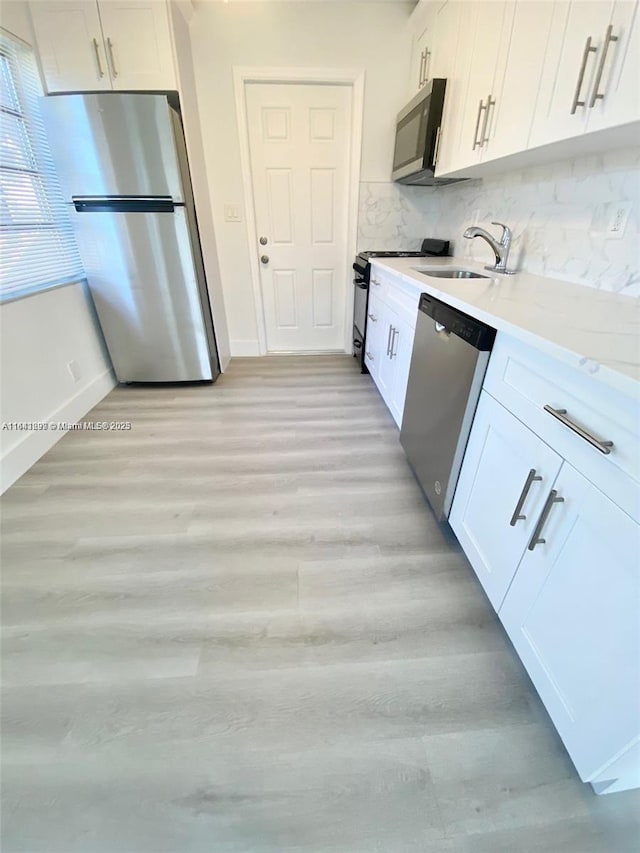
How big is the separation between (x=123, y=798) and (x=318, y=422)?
186 cm

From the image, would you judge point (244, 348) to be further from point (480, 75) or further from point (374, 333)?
point (480, 75)

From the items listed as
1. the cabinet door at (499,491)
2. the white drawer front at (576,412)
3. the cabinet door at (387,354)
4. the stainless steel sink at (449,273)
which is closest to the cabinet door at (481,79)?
the stainless steel sink at (449,273)

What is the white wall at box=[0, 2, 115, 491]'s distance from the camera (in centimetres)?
187

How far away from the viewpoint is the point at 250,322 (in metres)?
3.41

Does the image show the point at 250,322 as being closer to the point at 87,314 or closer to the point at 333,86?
the point at 87,314

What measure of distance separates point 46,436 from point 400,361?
215 cm

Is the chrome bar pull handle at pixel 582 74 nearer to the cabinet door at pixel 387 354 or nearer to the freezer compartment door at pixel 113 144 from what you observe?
the cabinet door at pixel 387 354

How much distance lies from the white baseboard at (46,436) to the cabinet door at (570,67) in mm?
2792

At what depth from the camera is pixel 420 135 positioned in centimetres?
224

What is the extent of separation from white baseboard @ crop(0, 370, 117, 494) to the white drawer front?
2329mm

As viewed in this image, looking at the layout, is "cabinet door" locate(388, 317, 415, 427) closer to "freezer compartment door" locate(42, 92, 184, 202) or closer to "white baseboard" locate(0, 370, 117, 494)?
"freezer compartment door" locate(42, 92, 184, 202)

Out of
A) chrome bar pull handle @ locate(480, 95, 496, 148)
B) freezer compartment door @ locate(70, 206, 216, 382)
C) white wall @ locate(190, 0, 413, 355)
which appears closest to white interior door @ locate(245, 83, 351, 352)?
white wall @ locate(190, 0, 413, 355)

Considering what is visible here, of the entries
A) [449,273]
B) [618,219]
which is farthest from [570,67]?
[449,273]

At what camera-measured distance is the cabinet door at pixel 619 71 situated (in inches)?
37.7
